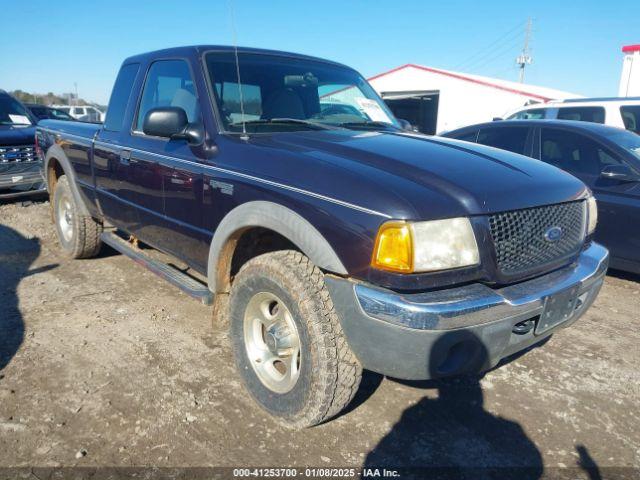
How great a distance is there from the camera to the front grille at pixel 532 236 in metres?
2.23

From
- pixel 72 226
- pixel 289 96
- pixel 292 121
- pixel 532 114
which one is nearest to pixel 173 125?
pixel 292 121

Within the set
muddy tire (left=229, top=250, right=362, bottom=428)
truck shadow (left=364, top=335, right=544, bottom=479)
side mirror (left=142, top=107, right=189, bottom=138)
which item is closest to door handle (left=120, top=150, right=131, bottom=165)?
side mirror (left=142, top=107, right=189, bottom=138)

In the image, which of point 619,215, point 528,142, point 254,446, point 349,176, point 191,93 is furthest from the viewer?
point 528,142

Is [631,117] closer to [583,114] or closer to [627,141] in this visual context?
[583,114]

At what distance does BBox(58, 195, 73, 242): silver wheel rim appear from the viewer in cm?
521

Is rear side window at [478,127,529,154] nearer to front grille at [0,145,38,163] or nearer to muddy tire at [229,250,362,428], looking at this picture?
muddy tire at [229,250,362,428]

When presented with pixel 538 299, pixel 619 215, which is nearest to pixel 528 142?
pixel 619 215

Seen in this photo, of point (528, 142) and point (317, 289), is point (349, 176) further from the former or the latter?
point (528, 142)

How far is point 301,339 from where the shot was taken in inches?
92.9

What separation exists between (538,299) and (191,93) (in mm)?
A: 2420

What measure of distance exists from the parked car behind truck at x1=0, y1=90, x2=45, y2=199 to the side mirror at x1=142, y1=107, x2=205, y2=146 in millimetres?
5667

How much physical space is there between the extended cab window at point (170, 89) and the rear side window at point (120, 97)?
27 cm

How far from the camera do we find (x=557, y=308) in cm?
241

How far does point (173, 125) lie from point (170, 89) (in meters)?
0.81
